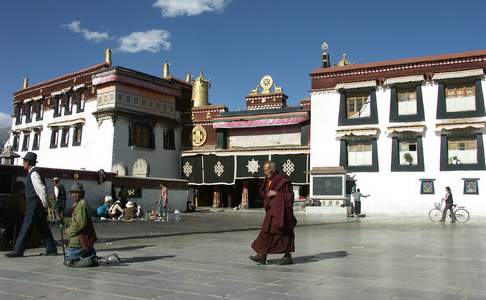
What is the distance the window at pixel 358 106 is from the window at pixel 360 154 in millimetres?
1745

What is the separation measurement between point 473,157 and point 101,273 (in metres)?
25.7

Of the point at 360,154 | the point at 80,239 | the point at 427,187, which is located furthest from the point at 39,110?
the point at 80,239

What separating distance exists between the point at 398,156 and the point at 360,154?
7.48 feet

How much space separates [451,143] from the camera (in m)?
28.6

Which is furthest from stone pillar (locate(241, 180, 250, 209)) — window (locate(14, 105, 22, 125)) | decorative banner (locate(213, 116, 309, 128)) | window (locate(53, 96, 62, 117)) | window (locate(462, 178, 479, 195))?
window (locate(14, 105, 22, 125))

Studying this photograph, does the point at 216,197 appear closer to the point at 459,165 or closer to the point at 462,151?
the point at 459,165

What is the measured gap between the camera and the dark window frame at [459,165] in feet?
90.1

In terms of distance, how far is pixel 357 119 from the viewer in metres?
31.0

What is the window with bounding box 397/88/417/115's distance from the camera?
2982 cm

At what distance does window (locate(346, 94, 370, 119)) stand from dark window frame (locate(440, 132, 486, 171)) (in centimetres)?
470

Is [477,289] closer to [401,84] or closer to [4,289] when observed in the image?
[4,289]

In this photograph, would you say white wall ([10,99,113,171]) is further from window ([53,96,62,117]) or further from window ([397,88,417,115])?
window ([397,88,417,115])

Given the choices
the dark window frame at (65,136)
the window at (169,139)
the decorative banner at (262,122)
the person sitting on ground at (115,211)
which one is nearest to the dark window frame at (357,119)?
the decorative banner at (262,122)

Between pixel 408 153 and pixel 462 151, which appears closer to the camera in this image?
pixel 462 151
